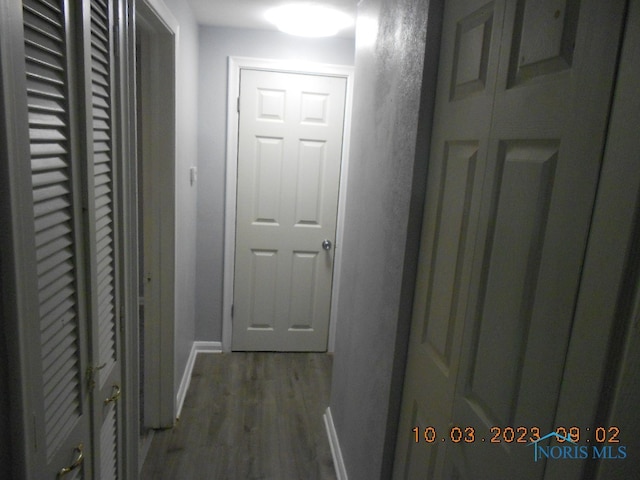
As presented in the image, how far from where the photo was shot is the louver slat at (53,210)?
30.9 inches

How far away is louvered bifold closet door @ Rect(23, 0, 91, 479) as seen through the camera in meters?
0.78

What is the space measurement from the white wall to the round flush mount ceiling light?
496mm

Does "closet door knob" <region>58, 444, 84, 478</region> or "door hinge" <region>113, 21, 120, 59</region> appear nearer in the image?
"closet door knob" <region>58, 444, 84, 478</region>

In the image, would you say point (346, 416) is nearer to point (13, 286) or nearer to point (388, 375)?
point (388, 375)

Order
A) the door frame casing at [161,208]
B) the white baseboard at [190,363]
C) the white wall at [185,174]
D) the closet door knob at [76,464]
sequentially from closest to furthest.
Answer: the closet door knob at [76,464], the door frame casing at [161,208], the white wall at [185,174], the white baseboard at [190,363]

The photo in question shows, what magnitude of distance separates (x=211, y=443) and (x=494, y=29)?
7.26 ft

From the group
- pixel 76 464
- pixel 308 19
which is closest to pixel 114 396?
pixel 76 464

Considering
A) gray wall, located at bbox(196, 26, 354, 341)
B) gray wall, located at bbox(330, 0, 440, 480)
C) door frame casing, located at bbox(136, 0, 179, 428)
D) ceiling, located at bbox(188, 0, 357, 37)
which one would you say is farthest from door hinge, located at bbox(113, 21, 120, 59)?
gray wall, located at bbox(196, 26, 354, 341)

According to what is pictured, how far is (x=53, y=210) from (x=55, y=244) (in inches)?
2.7

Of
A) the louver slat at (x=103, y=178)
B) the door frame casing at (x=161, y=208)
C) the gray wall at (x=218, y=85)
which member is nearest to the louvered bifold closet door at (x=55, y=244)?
the louver slat at (x=103, y=178)

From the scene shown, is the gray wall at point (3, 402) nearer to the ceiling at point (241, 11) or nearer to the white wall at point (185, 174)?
the white wall at point (185, 174)

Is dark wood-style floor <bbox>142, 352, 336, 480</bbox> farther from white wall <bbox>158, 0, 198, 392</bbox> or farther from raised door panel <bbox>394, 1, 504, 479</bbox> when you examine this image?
raised door panel <bbox>394, 1, 504, 479</bbox>

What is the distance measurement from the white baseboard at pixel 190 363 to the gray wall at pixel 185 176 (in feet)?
0.23

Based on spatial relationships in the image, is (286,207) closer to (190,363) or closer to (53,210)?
(190,363)
